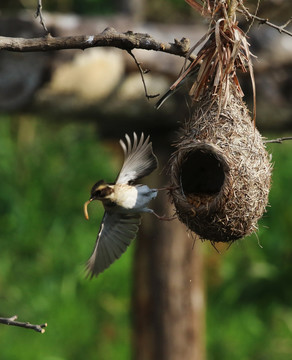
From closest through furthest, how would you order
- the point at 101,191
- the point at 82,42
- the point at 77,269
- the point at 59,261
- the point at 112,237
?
1. the point at 82,42
2. the point at 101,191
3. the point at 112,237
4. the point at 77,269
5. the point at 59,261

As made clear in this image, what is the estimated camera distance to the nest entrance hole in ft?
11.4

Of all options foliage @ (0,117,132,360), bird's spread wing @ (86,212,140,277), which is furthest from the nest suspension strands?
foliage @ (0,117,132,360)

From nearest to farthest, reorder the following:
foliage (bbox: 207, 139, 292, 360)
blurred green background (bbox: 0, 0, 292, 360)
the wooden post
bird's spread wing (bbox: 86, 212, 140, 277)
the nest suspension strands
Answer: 1. the nest suspension strands
2. bird's spread wing (bbox: 86, 212, 140, 277)
3. the wooden post
4. foliage (bbox: 207, 139, 292, 360)
5. blurred green background (bbox: 0, 0, 292, 360)

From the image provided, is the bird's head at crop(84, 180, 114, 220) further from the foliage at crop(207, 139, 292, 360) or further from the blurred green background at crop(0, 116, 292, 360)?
the blurred green background at crop(0, 116, 292, 360)

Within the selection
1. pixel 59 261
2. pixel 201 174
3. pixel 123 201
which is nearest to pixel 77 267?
pixel 59 261

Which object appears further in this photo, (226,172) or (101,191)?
(101,191)

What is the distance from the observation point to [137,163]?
359 cm

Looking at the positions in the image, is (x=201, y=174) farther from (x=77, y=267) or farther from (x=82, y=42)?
(x=77, y=267)

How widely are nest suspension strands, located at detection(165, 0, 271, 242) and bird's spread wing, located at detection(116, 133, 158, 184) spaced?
0.34 m

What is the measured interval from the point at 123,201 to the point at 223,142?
0.64 meters

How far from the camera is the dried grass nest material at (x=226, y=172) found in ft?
9.98

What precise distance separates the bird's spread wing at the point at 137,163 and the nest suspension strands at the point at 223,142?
0.34 meters

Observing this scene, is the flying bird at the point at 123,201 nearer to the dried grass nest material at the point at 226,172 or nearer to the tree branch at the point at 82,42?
the dried grass nest material at the point at 226,172

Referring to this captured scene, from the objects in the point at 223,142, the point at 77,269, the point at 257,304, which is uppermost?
the point at 223,142
